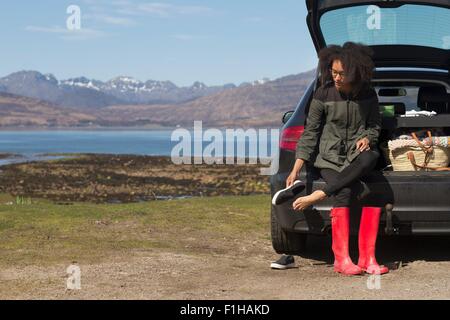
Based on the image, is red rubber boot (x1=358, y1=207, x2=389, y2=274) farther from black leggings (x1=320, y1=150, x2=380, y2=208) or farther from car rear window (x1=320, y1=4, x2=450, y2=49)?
car rear window (x1=320, y1=4, x2=450, y2=49)

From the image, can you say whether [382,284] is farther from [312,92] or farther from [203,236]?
[203,236]

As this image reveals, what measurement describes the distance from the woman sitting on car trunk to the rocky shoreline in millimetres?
26644

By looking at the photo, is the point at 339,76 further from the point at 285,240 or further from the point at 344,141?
the point at 285,240

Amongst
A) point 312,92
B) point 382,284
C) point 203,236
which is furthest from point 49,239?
point 382,284

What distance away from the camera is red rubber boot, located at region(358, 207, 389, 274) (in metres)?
6.13

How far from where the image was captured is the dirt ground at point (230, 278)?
5.31 metres

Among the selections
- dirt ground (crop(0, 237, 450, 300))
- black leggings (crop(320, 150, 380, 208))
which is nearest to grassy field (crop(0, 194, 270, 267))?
dirt ground (crop(0, 237, 450, 300))

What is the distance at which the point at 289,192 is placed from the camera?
20.5 feet

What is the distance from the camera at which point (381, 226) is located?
6281mm

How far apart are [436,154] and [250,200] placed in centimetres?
651

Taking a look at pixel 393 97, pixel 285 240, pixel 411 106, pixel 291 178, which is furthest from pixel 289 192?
pixel 411 106

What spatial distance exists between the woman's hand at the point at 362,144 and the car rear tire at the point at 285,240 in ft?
→ 4.22

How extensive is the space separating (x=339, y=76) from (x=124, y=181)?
122ft

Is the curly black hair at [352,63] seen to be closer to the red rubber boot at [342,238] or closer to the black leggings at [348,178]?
the black leggings at [348,178]
